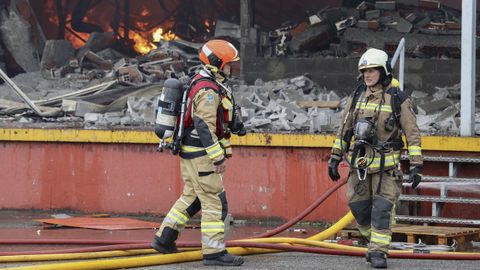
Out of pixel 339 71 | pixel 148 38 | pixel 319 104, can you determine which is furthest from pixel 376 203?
pixel 148 38

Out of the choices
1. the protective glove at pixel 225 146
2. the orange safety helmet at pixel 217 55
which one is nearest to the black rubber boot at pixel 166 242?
the protective glove at pixel 225 146

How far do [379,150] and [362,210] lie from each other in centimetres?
52

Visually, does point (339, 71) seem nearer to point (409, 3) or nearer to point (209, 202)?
point (409, 3)

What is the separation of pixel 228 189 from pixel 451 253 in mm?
3643

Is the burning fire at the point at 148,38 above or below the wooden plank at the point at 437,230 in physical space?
above

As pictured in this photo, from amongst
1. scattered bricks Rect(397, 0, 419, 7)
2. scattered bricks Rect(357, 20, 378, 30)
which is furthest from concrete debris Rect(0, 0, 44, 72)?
scattered bricks Rect(397, 0, 419, 7)

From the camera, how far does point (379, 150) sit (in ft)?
30.5

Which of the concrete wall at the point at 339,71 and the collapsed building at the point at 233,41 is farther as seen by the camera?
the concrete wall at the point at 339,71

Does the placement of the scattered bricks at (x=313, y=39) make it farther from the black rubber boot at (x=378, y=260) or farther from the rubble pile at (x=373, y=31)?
the black rubber boot at (x=378, y=260)

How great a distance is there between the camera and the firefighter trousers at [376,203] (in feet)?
30.2

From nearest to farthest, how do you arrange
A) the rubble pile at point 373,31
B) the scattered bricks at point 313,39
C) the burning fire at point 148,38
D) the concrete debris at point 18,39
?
the rubble pile at point 373,31 → the scattered bricks at point 313,39 → the concrete debris at point 18,39 → the burning fire at point 148,38

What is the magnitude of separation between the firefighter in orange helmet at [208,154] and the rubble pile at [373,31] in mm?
7724

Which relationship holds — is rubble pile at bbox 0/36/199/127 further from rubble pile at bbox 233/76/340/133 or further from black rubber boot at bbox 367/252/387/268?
black rubber boot at bbox 367/252/387/268

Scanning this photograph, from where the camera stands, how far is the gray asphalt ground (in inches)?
369
